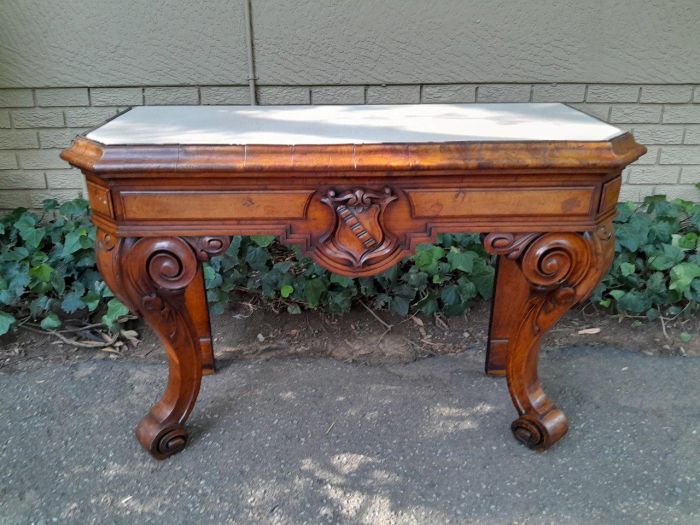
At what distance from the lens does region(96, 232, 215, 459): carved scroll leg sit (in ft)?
4.96

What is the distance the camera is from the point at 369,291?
8.28 ft

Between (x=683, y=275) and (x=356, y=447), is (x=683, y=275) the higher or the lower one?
the higher one

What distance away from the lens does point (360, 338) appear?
251cm

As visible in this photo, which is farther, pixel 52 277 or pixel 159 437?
pixel 52 277

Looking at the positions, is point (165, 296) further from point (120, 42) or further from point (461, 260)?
point (120, 42)

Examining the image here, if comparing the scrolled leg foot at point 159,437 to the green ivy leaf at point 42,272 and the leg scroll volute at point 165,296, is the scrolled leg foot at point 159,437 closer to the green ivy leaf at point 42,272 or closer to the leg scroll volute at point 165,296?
the leg scroll volute at point 165,296

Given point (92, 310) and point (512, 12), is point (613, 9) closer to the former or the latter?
point (512, 12)

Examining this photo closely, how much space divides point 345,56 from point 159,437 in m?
1.69

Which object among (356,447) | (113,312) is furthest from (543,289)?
(113,312)

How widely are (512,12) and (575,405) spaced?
5.20ft

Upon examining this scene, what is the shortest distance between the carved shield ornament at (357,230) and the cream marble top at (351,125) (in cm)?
13

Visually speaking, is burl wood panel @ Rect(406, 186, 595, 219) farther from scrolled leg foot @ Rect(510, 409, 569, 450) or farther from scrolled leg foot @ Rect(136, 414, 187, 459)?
scrolled leg foot @ Rect(136, 414, 187, 459)

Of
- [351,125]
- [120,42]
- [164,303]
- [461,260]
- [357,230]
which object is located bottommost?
[461,260]

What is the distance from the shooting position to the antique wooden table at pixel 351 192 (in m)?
1.37
